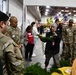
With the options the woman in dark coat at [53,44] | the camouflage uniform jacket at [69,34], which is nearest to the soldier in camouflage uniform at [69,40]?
the camouflage uniform jacket at [69,34]

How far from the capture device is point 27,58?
9.93 m

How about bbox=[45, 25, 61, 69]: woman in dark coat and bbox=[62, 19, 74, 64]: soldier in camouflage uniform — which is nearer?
bbox=[45, 25, 61, 69]: woman in dark coat

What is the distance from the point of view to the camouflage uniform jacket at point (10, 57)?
90.8 inches

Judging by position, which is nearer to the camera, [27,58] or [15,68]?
[15,68]

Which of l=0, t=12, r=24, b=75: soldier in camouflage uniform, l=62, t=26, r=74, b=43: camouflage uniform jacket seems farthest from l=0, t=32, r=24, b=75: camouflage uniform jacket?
l=62, t=26, r=74, b=43: camouflage uniform jacket

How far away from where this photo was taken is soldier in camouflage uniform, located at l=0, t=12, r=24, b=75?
230 cm

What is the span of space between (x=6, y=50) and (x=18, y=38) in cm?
338

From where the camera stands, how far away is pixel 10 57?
236 cm

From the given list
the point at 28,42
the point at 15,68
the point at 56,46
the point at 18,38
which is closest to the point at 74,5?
the point at 28,42

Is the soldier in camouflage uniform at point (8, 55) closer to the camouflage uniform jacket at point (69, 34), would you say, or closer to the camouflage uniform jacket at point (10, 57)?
the camouflage uniform jacket at point (10, 57)

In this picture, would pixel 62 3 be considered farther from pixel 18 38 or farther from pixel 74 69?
pixel 74 69

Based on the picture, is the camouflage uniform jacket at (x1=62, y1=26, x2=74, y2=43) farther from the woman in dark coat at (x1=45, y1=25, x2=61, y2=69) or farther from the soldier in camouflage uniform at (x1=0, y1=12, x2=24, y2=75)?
the soldier in camouflage uniform at (x1=0, y1=12, x2=24, y2=75)

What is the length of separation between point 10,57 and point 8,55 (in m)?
0.03

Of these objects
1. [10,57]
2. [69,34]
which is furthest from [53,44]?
[10,57]
